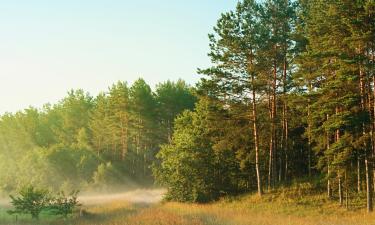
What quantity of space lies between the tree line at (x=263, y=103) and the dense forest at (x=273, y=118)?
9 centimetres

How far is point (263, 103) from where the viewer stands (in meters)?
37.9

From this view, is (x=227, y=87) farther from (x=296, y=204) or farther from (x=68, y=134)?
(x=68, y=134)

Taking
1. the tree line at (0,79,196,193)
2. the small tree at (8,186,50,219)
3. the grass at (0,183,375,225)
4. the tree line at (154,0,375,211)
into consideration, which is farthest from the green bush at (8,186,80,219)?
the tree line at (0,79,196,193)

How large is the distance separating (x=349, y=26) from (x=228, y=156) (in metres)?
17.1

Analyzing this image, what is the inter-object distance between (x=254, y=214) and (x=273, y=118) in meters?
11.4

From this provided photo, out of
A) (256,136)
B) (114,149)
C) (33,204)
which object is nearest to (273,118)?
(256,136)

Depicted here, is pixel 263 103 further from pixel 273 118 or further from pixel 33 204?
pixel 33 204

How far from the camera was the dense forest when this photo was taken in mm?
26234

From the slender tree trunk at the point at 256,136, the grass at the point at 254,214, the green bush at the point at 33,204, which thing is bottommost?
the grass at the point at 254,214

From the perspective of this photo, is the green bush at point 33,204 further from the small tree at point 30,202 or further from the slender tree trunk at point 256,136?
the slender tree trunk at point 256,136

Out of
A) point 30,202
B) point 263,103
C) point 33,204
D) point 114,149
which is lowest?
point 33,204

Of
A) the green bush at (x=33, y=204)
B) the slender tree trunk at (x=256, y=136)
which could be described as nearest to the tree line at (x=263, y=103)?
the slender tree trunk at (x=256, y=136)

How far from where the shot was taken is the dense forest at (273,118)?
26234mm

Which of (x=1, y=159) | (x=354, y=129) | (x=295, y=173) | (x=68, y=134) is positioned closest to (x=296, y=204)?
(x=354, y=129)
